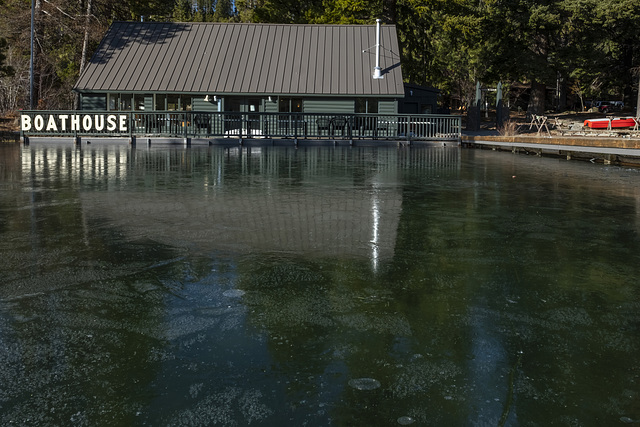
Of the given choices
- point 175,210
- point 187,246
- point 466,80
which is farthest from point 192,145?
point 466,80

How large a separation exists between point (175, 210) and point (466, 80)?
195 feet

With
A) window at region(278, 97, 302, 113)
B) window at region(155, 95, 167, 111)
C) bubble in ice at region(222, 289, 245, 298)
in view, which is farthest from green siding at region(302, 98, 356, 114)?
bubble in ice at region(222, 289, 245, 298)

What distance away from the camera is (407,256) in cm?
632

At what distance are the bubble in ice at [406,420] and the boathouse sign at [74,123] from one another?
29.8 m

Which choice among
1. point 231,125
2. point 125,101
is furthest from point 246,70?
point 231,125

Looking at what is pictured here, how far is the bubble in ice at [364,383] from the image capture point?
3.25 meters

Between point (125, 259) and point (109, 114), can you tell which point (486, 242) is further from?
point (109, 114)

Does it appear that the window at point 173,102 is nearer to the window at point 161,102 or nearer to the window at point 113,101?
the window at point 161,102

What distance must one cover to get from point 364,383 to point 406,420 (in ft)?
1.37

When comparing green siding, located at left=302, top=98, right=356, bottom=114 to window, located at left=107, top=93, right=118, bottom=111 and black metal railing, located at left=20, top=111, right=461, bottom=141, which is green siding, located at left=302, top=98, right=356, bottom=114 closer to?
black metal railing, located at left=20, top=111, right=461, bottom=141

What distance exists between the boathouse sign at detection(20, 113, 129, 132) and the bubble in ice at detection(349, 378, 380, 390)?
29.3 meters

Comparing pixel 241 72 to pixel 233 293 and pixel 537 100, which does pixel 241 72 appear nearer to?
pixel 537 100

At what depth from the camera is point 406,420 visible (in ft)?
9.58

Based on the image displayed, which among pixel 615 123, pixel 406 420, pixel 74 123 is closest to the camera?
pixel 406 420
